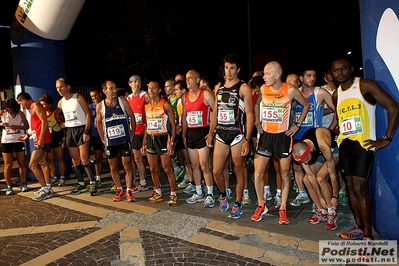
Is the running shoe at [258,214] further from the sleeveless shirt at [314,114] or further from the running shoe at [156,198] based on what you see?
the running shoe at [156,198]

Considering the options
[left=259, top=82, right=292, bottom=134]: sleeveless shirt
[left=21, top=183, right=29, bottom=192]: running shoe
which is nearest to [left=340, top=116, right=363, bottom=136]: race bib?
[left=259, top=82, right=292, bottom=134]: sleeveless shirt

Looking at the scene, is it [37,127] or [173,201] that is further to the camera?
[37,127]

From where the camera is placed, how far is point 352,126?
3705 mm

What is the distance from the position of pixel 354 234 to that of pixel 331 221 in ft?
1.39

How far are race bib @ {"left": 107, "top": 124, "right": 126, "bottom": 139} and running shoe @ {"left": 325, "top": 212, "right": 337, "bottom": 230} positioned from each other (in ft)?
11.9

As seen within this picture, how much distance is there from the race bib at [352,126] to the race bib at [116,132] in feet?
12.1

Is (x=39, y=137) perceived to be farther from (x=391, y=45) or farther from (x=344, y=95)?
(x=391, y=45)

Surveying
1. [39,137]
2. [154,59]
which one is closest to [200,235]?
[39,137]

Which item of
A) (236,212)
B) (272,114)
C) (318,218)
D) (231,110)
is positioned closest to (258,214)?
(236,212)

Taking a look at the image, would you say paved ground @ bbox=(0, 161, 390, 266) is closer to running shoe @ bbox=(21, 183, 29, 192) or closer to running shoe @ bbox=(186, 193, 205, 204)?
running shoe @ bbox=(186, 193, 205, 204)

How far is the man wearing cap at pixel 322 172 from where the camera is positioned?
429 centimetres

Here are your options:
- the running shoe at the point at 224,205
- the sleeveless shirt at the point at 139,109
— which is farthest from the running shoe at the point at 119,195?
the running shoe at the point at 224,205

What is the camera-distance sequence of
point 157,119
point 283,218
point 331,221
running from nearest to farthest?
point 331,221 → point 283,218 → point 157,119

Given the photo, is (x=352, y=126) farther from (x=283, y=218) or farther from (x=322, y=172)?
(x=283, y=218)
